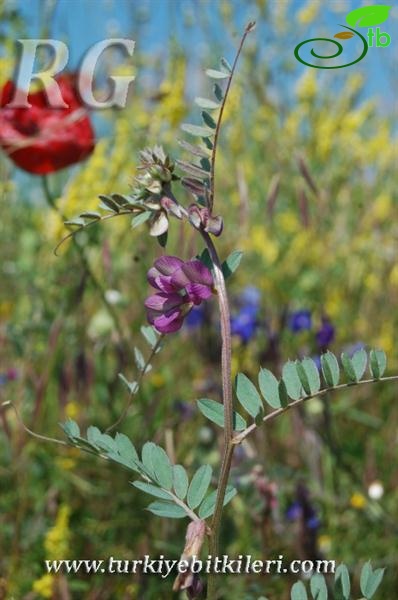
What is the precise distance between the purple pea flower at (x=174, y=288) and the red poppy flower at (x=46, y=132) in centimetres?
48

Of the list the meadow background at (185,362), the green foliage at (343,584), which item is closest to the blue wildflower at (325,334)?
the meadow background at (185,362)

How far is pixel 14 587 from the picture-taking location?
0.86 meters

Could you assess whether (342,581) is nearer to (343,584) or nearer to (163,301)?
(343,584)

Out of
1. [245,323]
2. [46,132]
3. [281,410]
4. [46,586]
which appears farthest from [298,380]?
[245,323]

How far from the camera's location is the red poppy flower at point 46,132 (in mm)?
938

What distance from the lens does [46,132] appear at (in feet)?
3.11

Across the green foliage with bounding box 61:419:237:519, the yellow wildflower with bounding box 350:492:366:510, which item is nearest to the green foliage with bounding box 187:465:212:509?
the green foliage with bounding box 61:419:237:519

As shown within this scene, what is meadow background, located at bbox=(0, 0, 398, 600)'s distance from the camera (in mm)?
942

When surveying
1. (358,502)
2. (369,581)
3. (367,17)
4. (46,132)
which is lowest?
(358,502)

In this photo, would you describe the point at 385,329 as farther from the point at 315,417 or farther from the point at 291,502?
the point at 291,502

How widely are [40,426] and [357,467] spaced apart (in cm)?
41

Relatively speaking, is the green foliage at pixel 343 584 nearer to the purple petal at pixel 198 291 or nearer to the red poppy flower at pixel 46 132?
the purple petal at pixel 198 291

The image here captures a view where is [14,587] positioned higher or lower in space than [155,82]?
lower

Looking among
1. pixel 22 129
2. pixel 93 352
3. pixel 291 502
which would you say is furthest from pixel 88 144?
pixel 291 502
